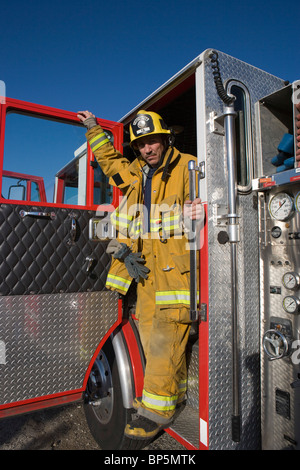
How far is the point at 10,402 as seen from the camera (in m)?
2.20

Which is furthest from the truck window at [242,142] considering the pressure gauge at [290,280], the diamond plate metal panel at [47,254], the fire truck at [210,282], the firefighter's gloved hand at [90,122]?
the diamond plate metal panel at [47,254]

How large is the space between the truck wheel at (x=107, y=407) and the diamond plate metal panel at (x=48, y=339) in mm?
327

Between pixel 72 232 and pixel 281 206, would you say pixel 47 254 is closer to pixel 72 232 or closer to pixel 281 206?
pixel 72 232

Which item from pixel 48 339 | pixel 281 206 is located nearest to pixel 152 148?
pixel 281 206

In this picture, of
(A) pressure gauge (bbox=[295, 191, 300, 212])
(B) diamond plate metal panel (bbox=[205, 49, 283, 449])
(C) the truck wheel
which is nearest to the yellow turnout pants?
(B) diamond plate metal panel (bbox=[205, 49, 283, 449])

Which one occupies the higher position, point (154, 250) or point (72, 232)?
point (72, 232)

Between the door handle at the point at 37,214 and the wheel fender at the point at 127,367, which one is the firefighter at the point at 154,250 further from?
the door handle at the point at 37,214

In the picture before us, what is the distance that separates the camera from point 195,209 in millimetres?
2203

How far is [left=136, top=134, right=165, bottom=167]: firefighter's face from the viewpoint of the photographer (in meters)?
2.67

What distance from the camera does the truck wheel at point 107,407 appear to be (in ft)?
8.30

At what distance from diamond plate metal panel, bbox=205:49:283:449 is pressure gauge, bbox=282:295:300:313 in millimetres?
266

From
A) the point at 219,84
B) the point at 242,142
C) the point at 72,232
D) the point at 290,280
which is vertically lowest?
the point at 290,280

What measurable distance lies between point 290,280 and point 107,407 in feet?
5.85

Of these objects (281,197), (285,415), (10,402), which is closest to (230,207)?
(281,197)
